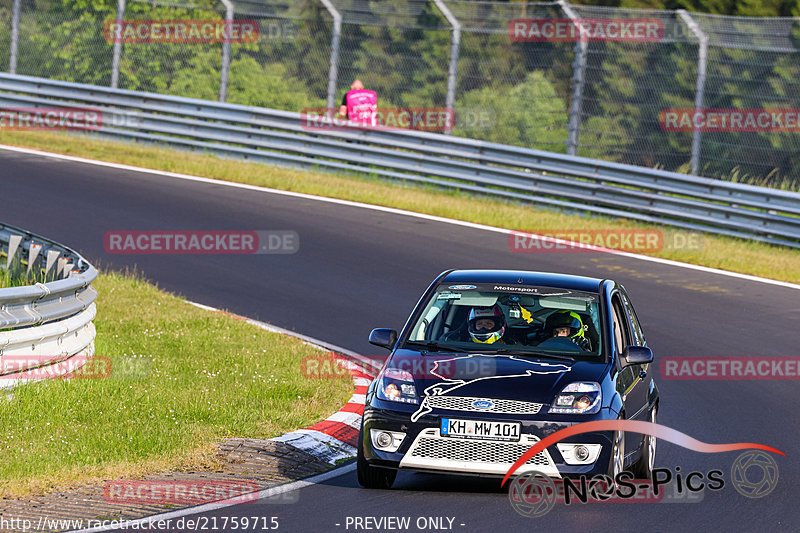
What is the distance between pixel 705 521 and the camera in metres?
7.39

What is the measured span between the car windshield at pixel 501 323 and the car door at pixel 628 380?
18cm

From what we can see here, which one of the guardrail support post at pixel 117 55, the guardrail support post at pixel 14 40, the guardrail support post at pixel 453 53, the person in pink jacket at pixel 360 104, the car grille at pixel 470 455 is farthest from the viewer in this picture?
the guardrail support post at pixel 14 40

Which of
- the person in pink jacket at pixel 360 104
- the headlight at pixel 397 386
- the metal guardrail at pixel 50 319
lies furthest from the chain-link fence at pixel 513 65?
the headlight at pixel 397 386

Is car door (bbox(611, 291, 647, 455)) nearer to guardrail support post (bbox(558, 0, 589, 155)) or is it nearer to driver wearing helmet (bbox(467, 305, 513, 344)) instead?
driver wearing helmet (bbox(467, 305, 513, 344))

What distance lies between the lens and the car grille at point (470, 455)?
7.46 meters

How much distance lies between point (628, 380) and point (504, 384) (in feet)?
3.58

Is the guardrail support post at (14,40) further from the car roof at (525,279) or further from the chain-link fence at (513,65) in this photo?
the car roof at (525,279)

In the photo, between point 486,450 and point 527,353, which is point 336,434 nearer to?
point 527,353

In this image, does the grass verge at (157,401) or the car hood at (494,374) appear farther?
the grass verge at (157,401)

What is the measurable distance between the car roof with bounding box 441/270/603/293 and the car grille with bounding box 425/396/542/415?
5.08ft

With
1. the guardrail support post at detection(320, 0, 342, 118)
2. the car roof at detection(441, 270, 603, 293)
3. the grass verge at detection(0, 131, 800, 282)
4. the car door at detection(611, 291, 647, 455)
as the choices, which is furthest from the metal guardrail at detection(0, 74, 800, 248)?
the car roof at detection(441, 270, 603, 293)

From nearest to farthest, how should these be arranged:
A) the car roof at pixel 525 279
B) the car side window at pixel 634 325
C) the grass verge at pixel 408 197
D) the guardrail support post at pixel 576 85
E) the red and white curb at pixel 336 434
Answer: the red and white curb at pixel 336 434, the car roof at pixel 525 279, the car side window at pixel 634 325, the grass verge at pixel 408 197, the guardrail support post at pixel 576 85

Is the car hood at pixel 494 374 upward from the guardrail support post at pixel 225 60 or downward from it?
downward

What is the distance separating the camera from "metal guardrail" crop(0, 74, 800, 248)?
19594 millimetres
